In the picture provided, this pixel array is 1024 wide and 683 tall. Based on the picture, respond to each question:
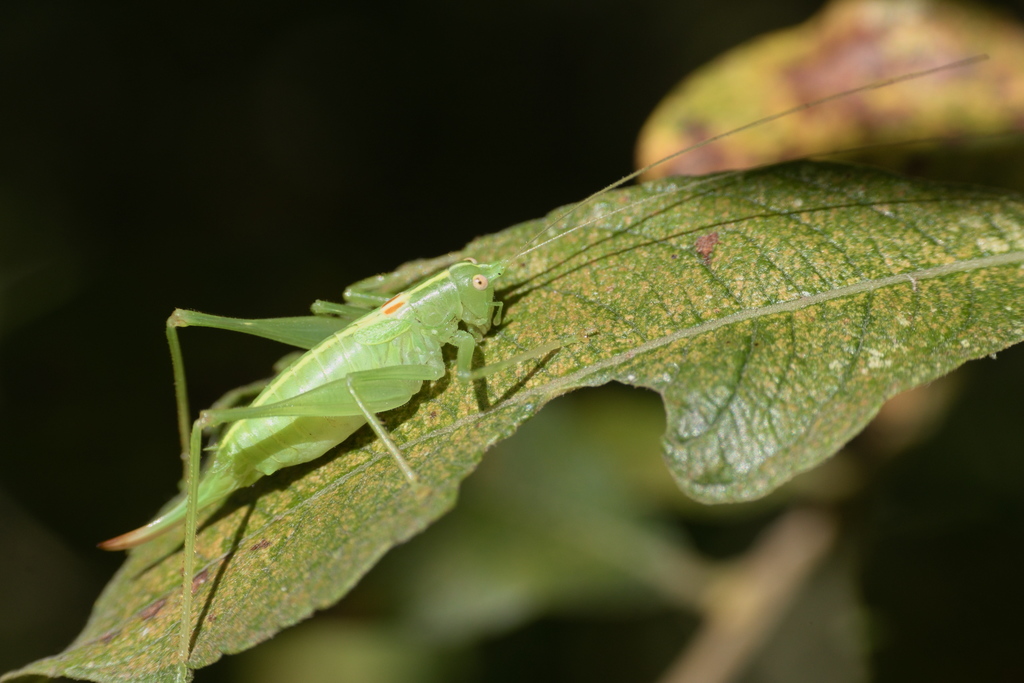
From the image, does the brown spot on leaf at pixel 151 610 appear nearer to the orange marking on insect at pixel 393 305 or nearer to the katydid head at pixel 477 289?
the orange marking on insect at pixel 393 305

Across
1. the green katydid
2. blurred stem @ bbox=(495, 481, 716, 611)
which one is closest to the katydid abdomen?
the green katydid

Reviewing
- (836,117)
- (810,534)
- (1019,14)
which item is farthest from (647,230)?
(1019,14)

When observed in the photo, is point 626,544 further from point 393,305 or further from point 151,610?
point 151,610

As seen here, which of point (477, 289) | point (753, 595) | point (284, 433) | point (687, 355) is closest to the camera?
point (687, 355)

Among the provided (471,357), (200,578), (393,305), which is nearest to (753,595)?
(471,357)

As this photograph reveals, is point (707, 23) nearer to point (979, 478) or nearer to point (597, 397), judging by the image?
point (597, 397)

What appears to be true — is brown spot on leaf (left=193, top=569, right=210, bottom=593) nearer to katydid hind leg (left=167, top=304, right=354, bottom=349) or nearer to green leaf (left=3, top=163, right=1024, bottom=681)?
green leaf (left=3, top=163, right=1024, bottom=681)

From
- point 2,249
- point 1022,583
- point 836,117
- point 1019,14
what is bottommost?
point 1022,583

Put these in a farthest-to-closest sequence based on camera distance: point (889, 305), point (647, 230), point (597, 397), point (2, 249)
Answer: point (2, 249) → point (597, 397) → point (647, 230) → point (889, 305)
